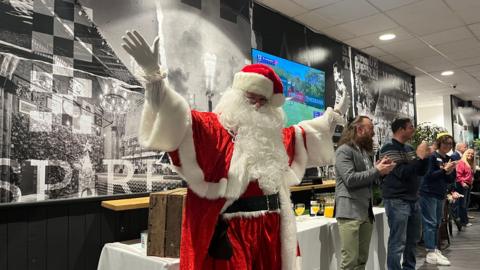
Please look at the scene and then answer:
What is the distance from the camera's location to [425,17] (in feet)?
13.0

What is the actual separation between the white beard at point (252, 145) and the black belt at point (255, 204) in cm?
3

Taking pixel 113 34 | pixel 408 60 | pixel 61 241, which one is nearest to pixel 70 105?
pixel 113 34

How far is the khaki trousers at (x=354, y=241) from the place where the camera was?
98.0 inches

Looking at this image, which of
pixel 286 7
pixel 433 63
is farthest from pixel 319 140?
pixel 433 63

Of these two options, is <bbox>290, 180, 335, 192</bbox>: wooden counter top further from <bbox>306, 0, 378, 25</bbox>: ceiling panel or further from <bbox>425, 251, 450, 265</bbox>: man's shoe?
<bbox>306, 0, 378, 25</bbox>: ceiling panel

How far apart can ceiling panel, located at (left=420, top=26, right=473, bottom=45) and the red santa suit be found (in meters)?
3.81

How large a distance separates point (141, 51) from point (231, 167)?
55 cm

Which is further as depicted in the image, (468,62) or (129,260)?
(468,62)

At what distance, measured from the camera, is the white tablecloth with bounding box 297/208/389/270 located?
2.54 m

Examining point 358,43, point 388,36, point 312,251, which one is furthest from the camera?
point 358,43

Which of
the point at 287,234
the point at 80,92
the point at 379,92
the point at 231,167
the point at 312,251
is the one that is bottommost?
the point at 312,251

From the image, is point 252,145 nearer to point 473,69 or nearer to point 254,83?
point 254,83

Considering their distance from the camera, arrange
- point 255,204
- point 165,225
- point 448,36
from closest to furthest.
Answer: point 255,204, point 165,225, point 448,36

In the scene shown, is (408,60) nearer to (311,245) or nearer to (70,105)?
(311,245)
